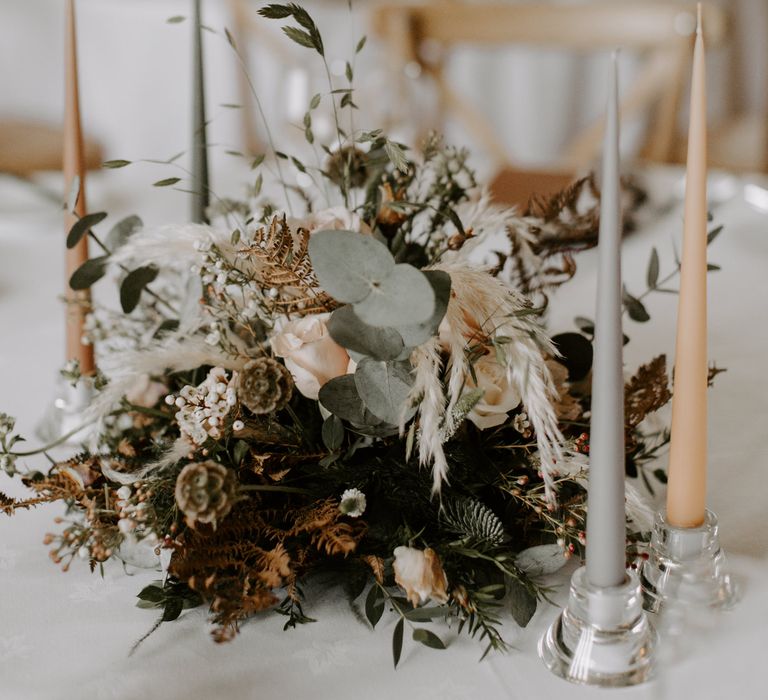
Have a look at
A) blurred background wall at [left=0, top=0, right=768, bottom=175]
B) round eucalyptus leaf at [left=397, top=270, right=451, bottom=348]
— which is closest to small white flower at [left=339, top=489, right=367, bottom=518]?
round eucalyptus leaf at [left=397, top=270, right=451, bottom=348]

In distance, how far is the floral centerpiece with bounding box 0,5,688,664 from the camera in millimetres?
525

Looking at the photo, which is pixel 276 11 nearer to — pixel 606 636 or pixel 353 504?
pixel 353 504

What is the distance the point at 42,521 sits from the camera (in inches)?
28.5

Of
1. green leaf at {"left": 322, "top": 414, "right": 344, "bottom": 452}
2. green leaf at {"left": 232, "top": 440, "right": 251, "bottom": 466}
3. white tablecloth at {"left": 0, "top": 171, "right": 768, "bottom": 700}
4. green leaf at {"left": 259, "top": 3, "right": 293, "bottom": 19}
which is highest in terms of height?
green leaf at {"left": 259, "top": 3, "right": 293, "bottom": 19}

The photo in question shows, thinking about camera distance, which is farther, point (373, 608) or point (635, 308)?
point (635, 308)

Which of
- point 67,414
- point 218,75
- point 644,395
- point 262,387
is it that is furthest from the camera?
point 218,75

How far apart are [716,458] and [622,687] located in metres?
0.35

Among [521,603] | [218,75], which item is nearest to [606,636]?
[521,603]

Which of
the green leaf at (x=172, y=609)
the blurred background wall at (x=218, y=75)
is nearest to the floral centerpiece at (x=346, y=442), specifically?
the green leaf at (x=172, y=609)

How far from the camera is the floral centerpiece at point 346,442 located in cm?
53

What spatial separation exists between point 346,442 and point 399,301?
156 mm

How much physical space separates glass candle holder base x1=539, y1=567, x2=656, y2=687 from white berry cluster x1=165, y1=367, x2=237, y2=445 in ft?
0.81

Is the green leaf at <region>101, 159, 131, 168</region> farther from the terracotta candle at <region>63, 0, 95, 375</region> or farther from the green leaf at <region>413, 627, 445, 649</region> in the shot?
the green leaf at <region>413, 627, 445, 649</region>

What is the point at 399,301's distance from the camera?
20.0 inches
